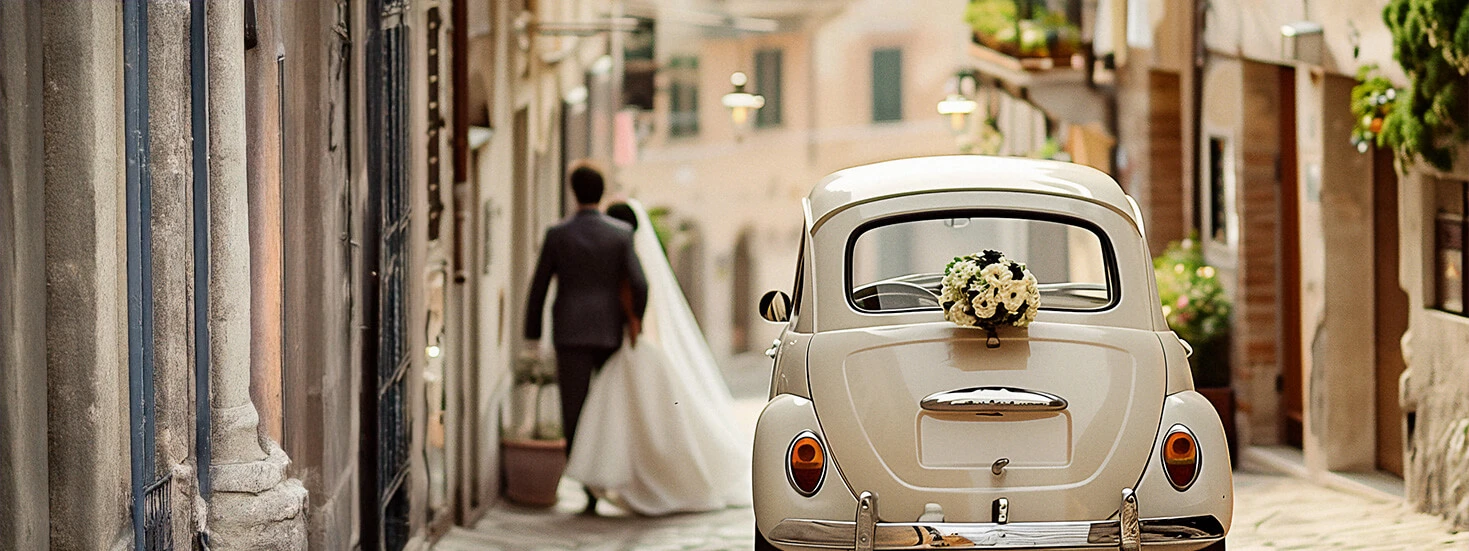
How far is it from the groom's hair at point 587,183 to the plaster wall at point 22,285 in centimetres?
561

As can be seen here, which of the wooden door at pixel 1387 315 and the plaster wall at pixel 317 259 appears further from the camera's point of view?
the wooden door at pixel 1387 315

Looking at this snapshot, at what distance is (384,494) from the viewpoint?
25.5 feet

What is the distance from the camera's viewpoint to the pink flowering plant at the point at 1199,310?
12477 mm

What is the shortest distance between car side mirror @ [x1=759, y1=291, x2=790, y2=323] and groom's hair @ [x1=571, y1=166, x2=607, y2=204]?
2499 millimetres

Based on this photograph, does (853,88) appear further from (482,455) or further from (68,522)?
(68,522)

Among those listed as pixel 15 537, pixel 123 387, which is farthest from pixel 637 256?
pixel 15 537

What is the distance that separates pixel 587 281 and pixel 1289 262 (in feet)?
17.5

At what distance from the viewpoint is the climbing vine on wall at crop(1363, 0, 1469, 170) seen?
27.5 feet

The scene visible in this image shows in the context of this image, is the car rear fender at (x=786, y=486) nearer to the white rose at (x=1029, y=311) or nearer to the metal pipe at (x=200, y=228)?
the white rose at (x=1029, y=311)

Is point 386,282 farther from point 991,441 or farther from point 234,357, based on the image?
point 991,441

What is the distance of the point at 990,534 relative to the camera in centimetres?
645

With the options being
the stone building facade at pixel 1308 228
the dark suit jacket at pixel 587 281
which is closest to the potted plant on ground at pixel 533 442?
the dark suit jacket at pixel 587 281

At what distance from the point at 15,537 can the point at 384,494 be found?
3.49 m

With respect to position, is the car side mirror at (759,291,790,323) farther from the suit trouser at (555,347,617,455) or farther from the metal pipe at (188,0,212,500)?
the metal pipe at (188,0,212,500)
